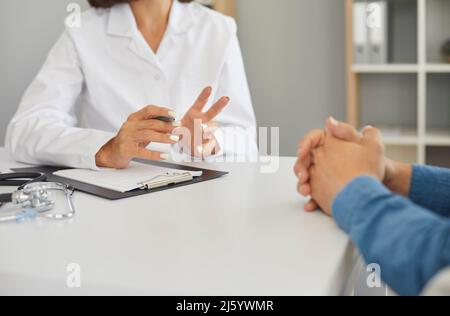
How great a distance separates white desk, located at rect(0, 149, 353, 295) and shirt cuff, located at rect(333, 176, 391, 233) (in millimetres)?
24

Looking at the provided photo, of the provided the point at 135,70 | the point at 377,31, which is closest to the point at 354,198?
the point at 135,70

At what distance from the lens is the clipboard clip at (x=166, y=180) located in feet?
3.72

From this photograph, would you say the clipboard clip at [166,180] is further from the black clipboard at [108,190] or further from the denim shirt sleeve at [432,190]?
the denim shirt sleeve at [432,190]

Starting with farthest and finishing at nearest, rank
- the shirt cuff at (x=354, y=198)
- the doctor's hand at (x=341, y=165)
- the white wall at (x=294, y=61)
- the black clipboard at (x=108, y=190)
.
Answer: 1. the white wall at (x=294, y=61)
2. the black clipboard at (x=108, y=190)
3. the doctor's hand at (x=341, y=165)
4. the shirt cuff at (x=354, y=198)

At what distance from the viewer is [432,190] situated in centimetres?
102

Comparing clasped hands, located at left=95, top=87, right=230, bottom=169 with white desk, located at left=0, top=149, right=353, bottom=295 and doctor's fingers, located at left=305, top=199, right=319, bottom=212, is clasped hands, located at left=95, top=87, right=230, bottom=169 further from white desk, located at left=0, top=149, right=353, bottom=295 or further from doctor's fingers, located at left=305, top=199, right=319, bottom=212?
doctor's fingers, located at left=305, top=199, right=319, bottom=212

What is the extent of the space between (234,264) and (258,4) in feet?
9.40

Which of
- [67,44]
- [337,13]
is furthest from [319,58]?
[67,44]

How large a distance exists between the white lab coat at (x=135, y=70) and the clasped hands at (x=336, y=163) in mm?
731

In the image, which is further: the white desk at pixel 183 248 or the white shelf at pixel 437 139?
the white shelf at pixel 437 139

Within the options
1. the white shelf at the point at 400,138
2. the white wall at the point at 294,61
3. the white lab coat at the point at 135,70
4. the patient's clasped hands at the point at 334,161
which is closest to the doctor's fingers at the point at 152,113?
the patient's clasped hands at the point at 334,161

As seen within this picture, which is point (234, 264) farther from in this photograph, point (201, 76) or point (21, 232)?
point (201, 76)

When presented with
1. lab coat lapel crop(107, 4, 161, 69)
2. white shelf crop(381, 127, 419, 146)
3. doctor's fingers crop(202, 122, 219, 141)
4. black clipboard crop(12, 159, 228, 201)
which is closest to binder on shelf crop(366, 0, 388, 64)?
white shelf crop(381, 127, 419, 146)

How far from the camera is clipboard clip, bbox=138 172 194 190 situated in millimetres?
1133
